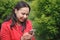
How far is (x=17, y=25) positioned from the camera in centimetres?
398

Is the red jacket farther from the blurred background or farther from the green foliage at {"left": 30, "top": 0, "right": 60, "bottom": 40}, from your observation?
the green foliage at {"left": 30, "top": 0, "right": 60, "bottom": 40}

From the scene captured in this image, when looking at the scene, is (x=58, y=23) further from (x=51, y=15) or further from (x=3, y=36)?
(x=3, y=36)

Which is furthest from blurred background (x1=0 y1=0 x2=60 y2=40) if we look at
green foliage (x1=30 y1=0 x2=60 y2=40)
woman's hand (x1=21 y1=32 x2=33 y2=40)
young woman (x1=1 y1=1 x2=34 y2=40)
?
woman's hand (x1=21 y1=32 x2=33 y2=40)

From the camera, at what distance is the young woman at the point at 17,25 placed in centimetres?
389

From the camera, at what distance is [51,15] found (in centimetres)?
652

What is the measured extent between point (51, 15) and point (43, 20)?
0.83 feet

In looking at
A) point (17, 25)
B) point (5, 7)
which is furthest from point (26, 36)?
point (5, 7)

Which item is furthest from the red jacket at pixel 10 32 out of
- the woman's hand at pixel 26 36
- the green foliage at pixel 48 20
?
the green foliage at pixel 48 20

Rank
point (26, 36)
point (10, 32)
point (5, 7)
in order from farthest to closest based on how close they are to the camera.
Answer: point (5, 7)
point (10, 32)
point (26, 36)

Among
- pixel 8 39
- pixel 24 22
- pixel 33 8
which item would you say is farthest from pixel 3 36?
pixel 33 8

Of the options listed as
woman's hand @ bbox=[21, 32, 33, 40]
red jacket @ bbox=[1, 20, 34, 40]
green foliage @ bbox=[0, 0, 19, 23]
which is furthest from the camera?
green foliage @ bbox=[0, 0, 19, 23]

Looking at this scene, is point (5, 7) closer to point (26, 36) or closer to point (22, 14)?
point (22, 14)

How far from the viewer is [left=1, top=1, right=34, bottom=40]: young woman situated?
3889 mm

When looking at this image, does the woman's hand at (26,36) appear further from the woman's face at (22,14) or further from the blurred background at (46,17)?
the blurred background at (46,17)
